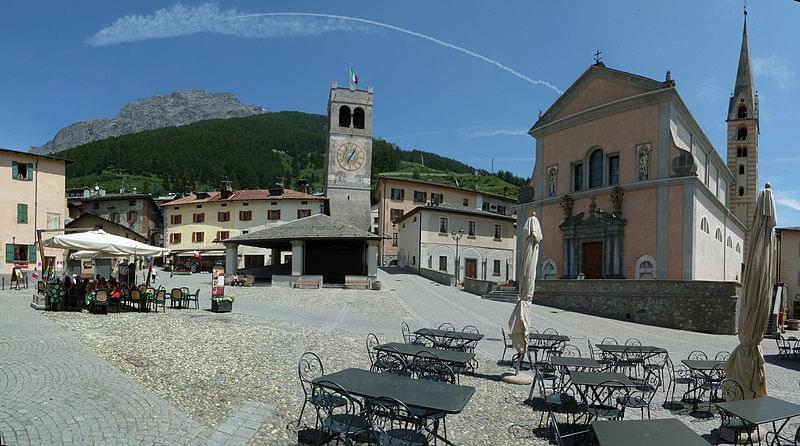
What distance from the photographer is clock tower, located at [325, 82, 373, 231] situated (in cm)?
5347

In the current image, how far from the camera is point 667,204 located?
25.7 meters

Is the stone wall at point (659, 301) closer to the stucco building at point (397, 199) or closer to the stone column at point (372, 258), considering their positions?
the stone column at point (372, 258)

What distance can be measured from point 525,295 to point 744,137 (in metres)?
60.0

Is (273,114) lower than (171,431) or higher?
higher

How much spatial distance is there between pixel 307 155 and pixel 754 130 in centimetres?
9699

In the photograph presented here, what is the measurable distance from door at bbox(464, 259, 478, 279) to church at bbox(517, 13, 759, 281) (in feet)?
46.5

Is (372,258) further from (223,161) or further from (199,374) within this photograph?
(223,161)

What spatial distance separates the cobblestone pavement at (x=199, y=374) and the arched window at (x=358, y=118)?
39202mm

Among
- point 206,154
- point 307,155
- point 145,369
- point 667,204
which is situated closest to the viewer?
point 145,369

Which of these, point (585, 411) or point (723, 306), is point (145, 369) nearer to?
point (585, 411)

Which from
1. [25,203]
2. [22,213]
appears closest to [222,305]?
[22,213]

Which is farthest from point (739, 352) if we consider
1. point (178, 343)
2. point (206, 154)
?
point (206, 154)

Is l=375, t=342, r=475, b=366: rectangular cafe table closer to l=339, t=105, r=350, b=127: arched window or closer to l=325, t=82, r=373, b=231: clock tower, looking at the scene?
l=325, t=82, r=373, b=231: clock tower

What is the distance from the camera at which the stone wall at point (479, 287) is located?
98.2 ft
